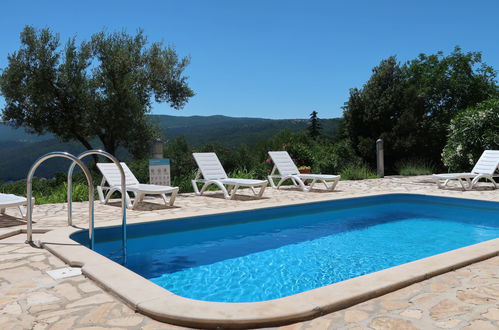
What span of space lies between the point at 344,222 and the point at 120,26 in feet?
38.6

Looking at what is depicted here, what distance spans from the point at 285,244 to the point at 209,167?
12.2 feet

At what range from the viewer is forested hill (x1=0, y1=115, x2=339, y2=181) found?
1720 cm

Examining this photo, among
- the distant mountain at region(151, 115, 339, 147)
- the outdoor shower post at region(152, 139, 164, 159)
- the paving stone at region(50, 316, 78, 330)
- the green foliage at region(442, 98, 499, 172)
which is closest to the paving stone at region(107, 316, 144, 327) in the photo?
the paving stone at region(50, 316, 78, 330)

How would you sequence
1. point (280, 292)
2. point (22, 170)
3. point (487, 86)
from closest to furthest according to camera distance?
point (280, 292)
point (22, 170)
point (487, 86)

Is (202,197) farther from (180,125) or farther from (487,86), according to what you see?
(180,125)

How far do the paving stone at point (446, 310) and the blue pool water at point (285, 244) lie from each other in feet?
5.03

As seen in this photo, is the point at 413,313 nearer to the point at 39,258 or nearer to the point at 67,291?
the point at 67,291

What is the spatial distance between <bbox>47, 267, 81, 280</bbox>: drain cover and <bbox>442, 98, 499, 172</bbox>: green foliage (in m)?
12.2

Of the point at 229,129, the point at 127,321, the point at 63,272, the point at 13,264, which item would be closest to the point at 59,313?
the point at 127,321

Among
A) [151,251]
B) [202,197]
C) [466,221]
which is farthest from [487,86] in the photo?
[151,251]

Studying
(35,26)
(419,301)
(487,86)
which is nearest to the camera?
(419,301)

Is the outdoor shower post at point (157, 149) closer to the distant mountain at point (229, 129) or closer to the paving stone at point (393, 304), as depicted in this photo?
the paving stone at point (393, 304)

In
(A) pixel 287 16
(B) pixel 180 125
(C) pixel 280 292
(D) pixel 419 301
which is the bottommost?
(C) pixel 280 292

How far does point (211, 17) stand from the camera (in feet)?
47.9
